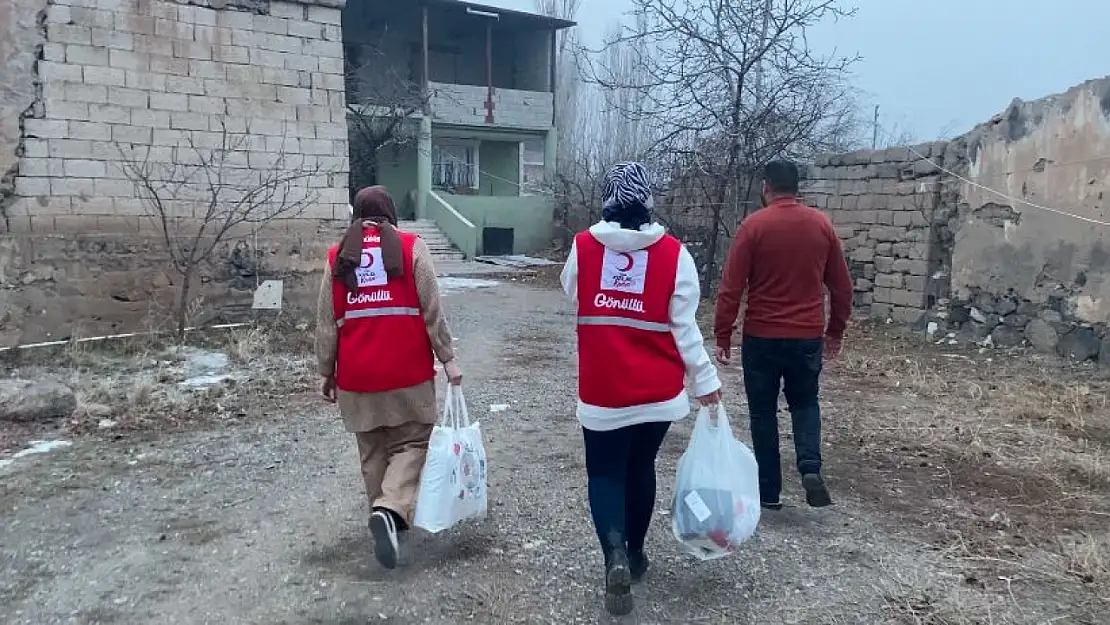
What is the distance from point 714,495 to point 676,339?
575mm

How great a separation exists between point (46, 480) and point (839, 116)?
41.1 feet

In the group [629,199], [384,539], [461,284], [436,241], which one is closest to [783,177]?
[629,199]

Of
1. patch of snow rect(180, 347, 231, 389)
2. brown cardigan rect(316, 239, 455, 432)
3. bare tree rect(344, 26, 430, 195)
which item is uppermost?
bare tree rect(344, 26, 430, 195)

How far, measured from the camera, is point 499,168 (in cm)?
2594

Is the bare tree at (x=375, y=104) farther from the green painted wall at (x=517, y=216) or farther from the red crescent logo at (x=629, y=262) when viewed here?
the red crescent logo at (x=629, y=262)

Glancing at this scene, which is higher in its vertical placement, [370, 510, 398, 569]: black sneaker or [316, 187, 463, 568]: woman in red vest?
[316, 187, 463, 568]: woman in red vest

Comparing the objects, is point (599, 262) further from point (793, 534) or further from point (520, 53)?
point (520, 53)

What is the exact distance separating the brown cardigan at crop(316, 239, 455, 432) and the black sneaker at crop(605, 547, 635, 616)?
1.01 m

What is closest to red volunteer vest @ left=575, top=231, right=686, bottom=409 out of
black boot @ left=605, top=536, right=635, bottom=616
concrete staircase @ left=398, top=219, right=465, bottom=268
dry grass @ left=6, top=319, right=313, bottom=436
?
black boot @ left=605, top=536, right=635, bottom=616

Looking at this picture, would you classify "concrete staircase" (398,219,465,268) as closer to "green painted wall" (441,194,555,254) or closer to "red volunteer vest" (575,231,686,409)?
"green painted wall" (441,194,555,254)

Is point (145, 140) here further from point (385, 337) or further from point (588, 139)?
point (588, 139)

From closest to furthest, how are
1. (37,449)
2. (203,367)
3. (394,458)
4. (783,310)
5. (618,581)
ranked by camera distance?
(618,581) → (394,458) → (783,310) → (37,449) → (203,367)

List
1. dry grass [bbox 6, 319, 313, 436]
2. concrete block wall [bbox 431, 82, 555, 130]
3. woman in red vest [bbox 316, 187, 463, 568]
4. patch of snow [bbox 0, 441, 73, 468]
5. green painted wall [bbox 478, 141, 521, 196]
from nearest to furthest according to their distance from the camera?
1. woman in red vest [bbox 316, 187, 463, 568]
2. patch of snow [bbox 0, 441, 73, 468]
3. dry grass [bbox 6, 319, 313, 436]
4. concrete block wall [bbox 431, 82, 555, 130]
5. green painted wall [bbox 478, 141, 521, 196]

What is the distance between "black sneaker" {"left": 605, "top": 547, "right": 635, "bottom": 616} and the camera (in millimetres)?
2891
